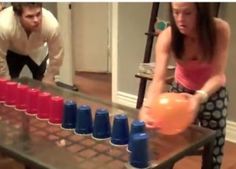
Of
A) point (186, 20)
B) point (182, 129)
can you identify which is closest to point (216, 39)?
point (186, 20)

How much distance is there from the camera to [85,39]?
444 cm

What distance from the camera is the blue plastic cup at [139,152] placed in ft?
3.94

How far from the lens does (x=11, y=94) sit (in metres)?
1.71

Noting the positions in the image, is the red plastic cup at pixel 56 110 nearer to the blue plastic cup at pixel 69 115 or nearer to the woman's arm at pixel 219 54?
the blue plastic cup at pixel 69 115

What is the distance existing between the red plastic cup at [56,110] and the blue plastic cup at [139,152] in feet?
1.35

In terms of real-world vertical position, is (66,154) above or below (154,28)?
below

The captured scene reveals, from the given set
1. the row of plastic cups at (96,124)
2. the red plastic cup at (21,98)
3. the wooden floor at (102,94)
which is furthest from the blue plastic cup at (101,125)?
the wooden floor at (102,94)

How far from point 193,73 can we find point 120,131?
0.55m

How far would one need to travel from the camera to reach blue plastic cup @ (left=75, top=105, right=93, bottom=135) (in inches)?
56.4

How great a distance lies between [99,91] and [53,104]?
237cm

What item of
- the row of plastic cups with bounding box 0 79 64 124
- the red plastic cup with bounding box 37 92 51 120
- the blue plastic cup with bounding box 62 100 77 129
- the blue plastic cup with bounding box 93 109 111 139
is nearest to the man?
the row of plastic cups with bounding box 0 79 64 124

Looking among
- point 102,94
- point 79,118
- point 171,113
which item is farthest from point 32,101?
point 102,94

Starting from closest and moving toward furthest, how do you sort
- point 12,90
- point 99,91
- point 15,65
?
Result: point 12,90 < point 15,65 < point 99,91

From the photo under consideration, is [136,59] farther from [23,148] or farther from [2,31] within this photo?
[23,148]
